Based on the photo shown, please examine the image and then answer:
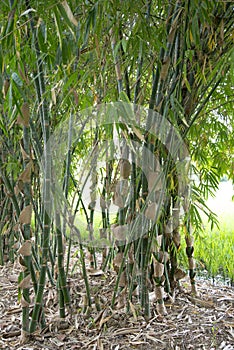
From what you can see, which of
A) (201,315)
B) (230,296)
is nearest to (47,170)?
(201,315)

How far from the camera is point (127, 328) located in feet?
4.58

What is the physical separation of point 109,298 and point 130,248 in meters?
0.31

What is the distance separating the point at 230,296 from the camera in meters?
1.85

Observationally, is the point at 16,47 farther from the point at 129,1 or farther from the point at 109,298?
the point at 109,298

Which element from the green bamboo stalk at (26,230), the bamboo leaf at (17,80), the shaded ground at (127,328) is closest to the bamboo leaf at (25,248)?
the green bamboo stalk at (26,230)

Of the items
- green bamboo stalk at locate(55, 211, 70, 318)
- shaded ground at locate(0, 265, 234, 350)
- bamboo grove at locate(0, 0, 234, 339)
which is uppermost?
bamboo grove at locate(0, 0, 234, 339)

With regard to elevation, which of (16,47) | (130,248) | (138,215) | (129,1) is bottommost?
(130,248)

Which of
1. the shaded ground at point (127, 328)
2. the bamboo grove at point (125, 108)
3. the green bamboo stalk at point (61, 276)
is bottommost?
the shaded ground at point (127, 328)

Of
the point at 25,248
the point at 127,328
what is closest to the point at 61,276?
the point at 25,248

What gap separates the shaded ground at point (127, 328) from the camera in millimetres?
1340

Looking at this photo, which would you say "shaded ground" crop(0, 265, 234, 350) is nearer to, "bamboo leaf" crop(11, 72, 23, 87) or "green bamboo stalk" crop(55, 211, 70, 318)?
"green bamboo stalk" crop(55, 211, 70, 318)

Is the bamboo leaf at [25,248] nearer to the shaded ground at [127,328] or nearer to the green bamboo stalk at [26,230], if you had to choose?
the green bamboo stalk at [26,230]

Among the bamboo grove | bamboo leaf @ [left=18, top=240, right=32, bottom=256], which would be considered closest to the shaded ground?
the bamboo grove

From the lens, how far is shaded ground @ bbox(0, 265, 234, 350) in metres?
1.34
